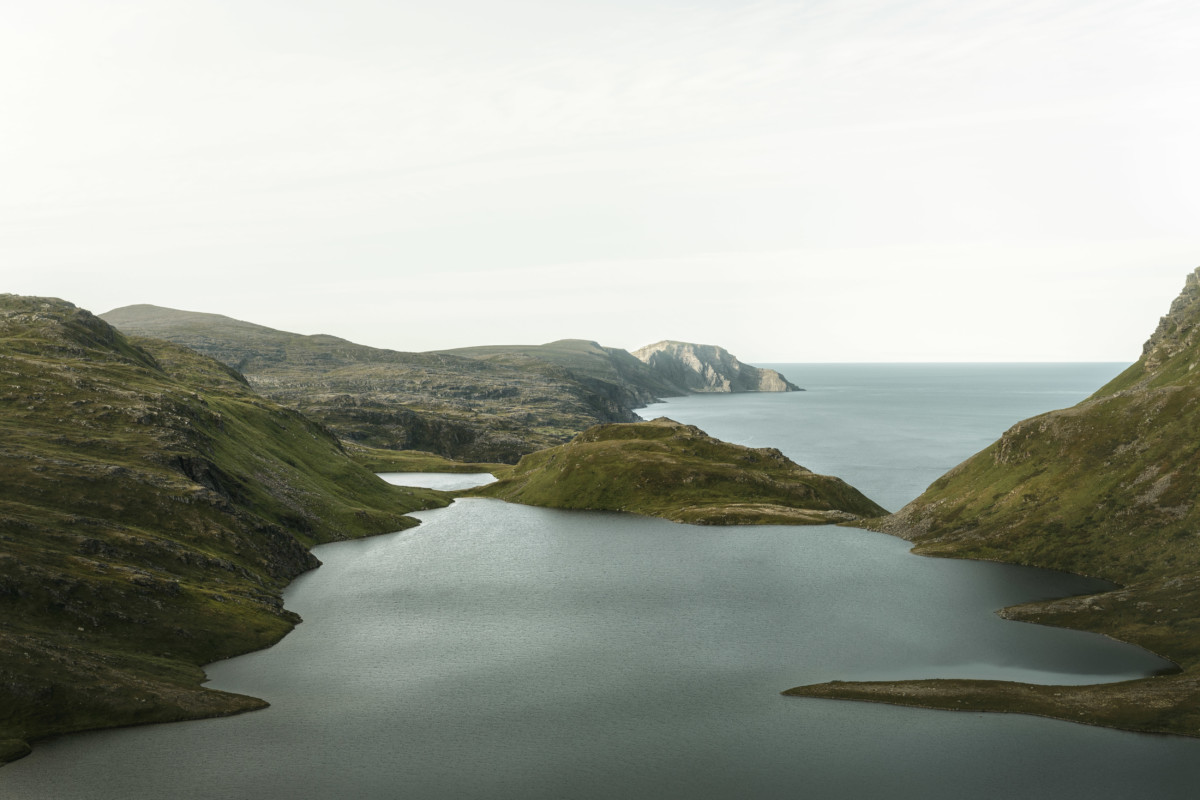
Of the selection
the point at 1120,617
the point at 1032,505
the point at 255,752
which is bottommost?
the point at 255,752

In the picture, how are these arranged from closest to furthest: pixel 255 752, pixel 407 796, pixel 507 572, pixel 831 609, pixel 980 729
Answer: pixel 407 796
pixel 255 752
pixel 980 729
pixel 831 609
pixel 507 572

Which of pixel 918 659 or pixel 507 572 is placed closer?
pixel 918 659

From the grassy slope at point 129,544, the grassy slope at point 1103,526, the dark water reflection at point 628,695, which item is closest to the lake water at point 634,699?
the dark water reflection at point 628,695

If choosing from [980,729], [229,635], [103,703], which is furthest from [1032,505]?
[103,703]

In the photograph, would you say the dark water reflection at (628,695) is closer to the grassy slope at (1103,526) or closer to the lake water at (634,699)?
the lake water at (634,699)

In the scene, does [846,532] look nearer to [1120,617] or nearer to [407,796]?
[1120,617]

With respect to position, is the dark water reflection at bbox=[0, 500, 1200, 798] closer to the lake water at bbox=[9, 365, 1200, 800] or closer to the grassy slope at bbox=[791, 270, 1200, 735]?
the lake water at bbox=[9, 365, 1200, 800]

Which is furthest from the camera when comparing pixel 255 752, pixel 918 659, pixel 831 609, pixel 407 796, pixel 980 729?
pixel 831 609
